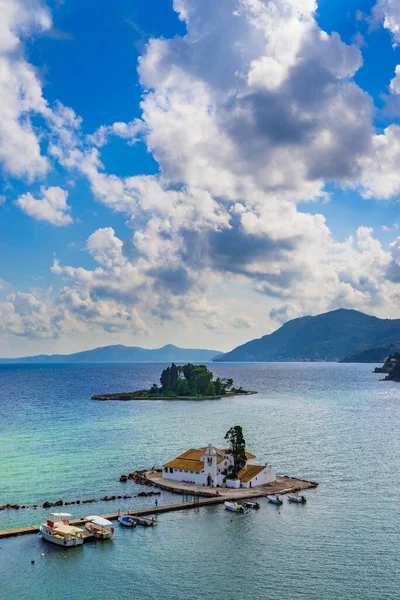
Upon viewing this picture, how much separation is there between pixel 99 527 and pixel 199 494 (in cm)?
2045

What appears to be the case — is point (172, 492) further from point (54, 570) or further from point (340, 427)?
point (340, 427)

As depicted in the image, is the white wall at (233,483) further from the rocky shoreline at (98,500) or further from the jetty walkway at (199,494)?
the rocky shoreline at (98,500)

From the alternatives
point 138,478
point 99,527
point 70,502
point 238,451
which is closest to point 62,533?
point 99,527

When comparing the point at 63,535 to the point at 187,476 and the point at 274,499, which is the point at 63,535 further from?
the point at 187,476

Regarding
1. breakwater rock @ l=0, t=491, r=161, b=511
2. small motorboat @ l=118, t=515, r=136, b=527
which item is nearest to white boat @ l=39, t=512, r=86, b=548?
small motorboat @ l=118, t=515, r=136, b=527

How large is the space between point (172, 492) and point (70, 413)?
103982 mm

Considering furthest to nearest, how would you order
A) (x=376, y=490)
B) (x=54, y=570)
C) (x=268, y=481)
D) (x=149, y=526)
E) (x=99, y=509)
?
(x=268, y=481) → (x=376, y=490) → (x=99, y=509) → (x=149, y=526) → (x=54, y=570)

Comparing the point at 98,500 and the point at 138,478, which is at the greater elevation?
the point at 138,478

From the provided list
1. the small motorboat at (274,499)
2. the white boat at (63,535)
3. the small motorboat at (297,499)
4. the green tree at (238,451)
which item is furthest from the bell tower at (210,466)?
the white boat at (63,535)

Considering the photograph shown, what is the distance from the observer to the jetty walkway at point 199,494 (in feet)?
215

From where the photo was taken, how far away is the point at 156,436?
129 m

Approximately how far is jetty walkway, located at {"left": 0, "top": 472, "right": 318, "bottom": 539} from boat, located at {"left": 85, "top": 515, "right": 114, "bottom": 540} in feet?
7.15

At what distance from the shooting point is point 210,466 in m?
84.5

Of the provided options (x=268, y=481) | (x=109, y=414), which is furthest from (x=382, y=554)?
(x=109, y=414)
